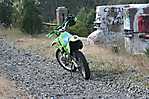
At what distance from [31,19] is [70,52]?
1156 centimetres

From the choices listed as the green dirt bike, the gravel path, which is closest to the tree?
the gravel path

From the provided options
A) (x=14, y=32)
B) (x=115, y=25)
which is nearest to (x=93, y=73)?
(x=115, y=25)

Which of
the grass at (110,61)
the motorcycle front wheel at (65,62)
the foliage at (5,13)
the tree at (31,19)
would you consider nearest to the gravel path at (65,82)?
the motorcycle front wheel at (65,62)

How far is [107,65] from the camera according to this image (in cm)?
973

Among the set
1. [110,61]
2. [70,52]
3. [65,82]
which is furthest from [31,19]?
[65,82]

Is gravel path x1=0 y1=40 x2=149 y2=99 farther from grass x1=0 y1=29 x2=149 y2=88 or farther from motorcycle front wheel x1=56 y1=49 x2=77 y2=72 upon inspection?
grass x1=0 y1=29 x2=149 y2=88

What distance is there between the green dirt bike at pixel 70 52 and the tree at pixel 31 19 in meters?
10.4

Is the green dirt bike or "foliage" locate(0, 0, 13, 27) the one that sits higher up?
the green dirt bike

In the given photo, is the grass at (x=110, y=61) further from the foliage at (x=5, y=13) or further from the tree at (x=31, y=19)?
the foliage at (x=5, y=13)

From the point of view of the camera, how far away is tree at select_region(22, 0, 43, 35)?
65.8 feet

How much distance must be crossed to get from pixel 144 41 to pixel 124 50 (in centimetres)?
78

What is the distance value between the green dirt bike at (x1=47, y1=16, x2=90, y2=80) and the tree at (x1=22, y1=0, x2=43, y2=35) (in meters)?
10.4

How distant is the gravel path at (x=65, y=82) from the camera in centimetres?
718

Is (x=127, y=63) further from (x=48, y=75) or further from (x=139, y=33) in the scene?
(x=139, y=33)
